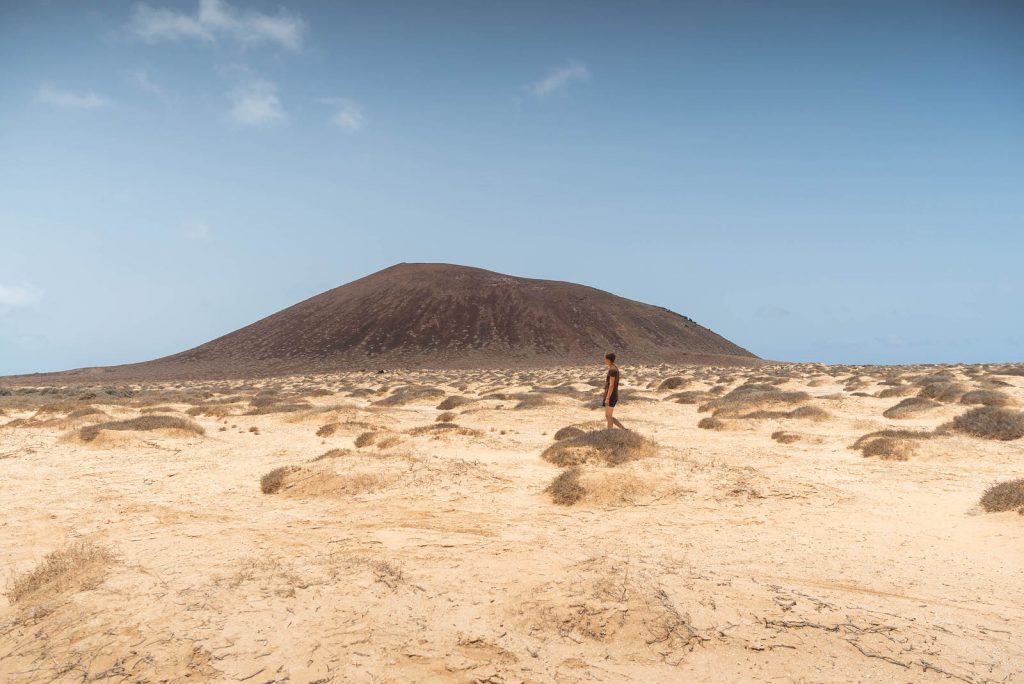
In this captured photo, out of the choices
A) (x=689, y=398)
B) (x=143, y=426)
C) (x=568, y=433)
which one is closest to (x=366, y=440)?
(x=568, y=433)

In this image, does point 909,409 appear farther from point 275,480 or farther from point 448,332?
point 448,332

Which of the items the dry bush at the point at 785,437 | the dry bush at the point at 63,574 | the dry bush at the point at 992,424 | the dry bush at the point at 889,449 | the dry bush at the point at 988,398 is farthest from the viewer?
the dry bush at the point at 988,398

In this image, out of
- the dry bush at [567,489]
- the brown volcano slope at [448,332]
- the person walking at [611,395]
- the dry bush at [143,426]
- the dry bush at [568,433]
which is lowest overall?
the dry bush at [567,489]

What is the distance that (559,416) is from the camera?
2244 centimetres

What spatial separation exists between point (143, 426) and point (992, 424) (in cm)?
2365

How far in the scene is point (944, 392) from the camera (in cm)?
2425

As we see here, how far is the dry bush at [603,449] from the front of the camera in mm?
12289

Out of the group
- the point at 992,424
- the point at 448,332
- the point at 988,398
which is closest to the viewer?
the point at 992,424

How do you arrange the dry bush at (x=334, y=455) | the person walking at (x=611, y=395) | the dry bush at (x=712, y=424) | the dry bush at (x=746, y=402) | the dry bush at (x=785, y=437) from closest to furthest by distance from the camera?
the dry bush at (x=334, y=455) < the person walking at (x=611, y=395) < the dry bush at (x=785, y=437) < the dry bush at (x=712, y=424) < the dry bush at (x=746, y=402)

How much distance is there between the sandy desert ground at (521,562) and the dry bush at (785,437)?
59 cm

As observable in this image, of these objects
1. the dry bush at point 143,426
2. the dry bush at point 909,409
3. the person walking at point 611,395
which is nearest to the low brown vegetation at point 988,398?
the dry bush at point 909,409

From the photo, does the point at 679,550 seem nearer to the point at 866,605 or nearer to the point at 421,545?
the point at 866,605

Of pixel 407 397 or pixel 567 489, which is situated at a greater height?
pixel 407 397

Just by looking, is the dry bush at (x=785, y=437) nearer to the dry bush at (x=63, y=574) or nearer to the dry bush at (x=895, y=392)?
the dry bush at (x=895, y=392)
